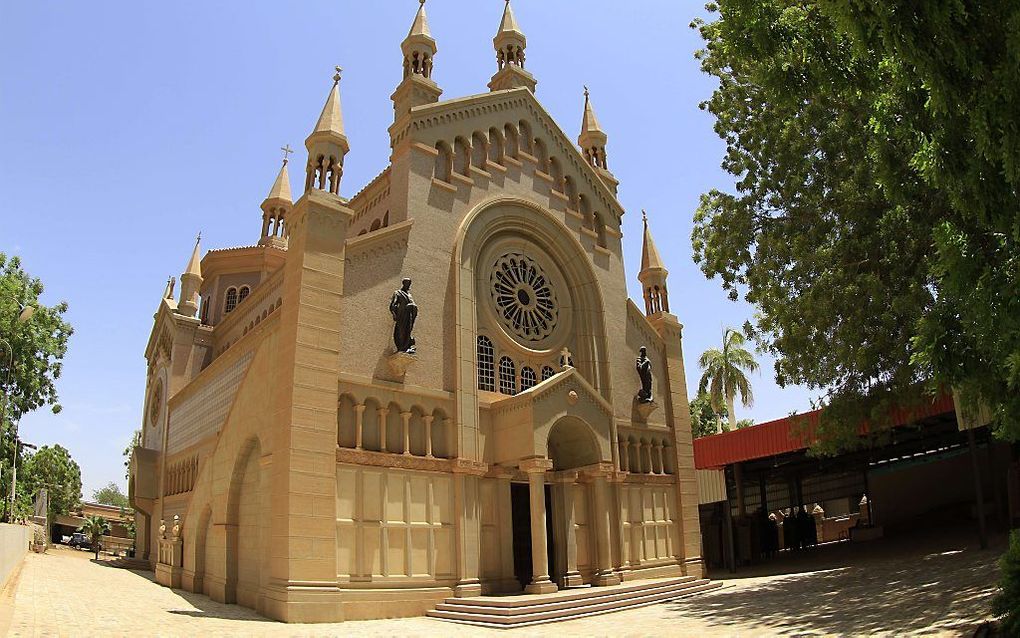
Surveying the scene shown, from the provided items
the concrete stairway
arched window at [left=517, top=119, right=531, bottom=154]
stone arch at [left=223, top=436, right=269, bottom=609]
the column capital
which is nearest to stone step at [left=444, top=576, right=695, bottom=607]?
the concrete stairway

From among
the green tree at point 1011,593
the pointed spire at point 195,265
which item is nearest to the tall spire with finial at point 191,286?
the pointed spire at point 195,265

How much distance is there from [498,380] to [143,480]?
785 inches

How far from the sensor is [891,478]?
3956cm

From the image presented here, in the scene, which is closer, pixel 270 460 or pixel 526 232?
pixel 270 460

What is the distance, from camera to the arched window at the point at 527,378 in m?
24.7

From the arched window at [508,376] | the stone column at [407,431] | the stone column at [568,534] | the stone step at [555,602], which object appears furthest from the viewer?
the arched window at [508,376]

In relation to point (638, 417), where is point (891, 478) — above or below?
below

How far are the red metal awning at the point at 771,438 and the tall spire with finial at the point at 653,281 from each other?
20.0 feet

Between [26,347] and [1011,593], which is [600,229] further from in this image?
[26,347]

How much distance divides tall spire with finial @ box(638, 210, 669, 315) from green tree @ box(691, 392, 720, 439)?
27.5 m

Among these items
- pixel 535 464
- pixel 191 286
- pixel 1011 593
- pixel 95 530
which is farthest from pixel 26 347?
pixel 1011 593

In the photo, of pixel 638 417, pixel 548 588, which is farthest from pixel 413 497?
pixel 638 417

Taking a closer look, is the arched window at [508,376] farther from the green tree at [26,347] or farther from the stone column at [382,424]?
the green tree at [26,347]

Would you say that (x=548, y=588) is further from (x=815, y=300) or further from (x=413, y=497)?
(x=815, y=300)
